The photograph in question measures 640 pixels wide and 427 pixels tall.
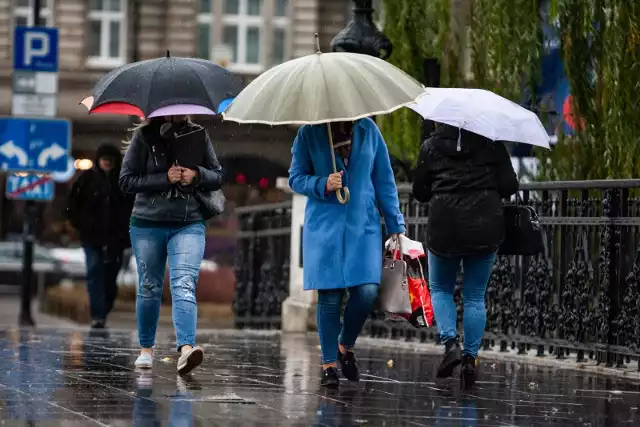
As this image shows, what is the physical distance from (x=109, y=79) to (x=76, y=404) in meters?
2.81

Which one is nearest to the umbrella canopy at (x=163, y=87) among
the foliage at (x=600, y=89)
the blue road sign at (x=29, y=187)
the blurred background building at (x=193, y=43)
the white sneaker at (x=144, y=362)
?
the white sneaker at (x=144, y=362)

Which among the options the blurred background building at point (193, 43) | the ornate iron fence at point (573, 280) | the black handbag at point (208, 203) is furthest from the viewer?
the blurred background building at point (193, 43)

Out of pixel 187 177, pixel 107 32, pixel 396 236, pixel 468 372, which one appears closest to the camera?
pixel 396 236

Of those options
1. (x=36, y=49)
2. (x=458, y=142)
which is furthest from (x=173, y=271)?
(x=36, y=49)

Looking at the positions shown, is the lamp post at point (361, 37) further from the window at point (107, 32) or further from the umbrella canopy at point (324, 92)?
the window at point (107, 32)

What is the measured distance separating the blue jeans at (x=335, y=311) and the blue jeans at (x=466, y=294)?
889 millimetres

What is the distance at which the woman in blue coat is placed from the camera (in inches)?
379

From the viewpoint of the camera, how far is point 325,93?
948cm

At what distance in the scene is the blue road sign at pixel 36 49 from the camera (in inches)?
795

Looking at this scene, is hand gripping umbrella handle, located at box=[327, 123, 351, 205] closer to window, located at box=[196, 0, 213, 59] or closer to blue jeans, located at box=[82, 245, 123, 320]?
blue jeans, located at box=[82, 245, 123, 320]

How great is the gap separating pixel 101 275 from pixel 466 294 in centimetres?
770

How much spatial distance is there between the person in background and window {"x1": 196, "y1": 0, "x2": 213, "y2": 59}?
26465 mm

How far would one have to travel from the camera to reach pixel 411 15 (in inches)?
692

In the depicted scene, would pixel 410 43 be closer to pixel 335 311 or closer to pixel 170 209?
pixel 170 209
